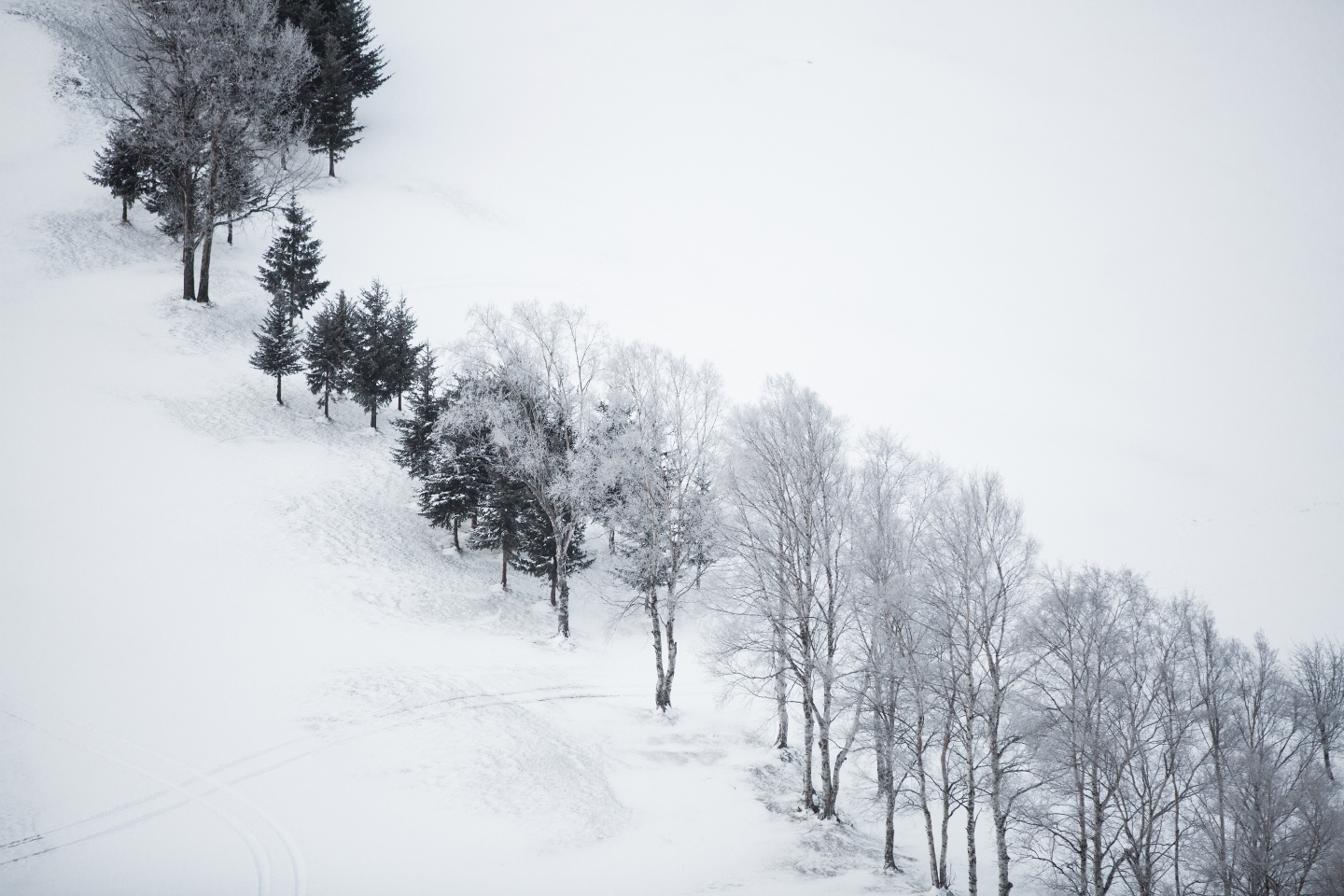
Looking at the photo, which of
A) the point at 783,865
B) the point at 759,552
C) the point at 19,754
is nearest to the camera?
the point at 19,754

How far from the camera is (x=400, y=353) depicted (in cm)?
3266

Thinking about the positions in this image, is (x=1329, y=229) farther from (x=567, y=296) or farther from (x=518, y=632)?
(x=518, y=632)

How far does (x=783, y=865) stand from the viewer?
13.9m

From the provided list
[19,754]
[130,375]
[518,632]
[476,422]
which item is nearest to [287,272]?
[130,375]

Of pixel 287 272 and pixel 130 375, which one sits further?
pixel 287 272

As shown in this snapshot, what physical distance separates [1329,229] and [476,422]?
444 feet

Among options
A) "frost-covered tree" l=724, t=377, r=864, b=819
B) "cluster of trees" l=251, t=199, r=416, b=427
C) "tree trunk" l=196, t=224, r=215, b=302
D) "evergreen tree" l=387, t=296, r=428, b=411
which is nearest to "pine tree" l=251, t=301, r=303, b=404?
"cluster of trees" l=251, t=199, r=416, b=427

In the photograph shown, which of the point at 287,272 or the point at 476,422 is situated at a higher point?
the point at 287,272

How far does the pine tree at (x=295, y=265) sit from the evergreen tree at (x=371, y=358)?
6.50m

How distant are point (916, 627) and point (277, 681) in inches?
683

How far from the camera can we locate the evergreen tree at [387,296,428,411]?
32281mm

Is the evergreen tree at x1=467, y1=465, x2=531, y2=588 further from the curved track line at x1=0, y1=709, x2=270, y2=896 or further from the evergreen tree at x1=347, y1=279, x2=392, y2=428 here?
the curved track line at x1=0, y1=709, x2=270, y2=896

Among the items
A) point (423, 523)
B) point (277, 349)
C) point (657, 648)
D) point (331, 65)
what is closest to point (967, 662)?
point (657, 648)

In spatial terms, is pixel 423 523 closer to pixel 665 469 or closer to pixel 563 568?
pixel 563 568
